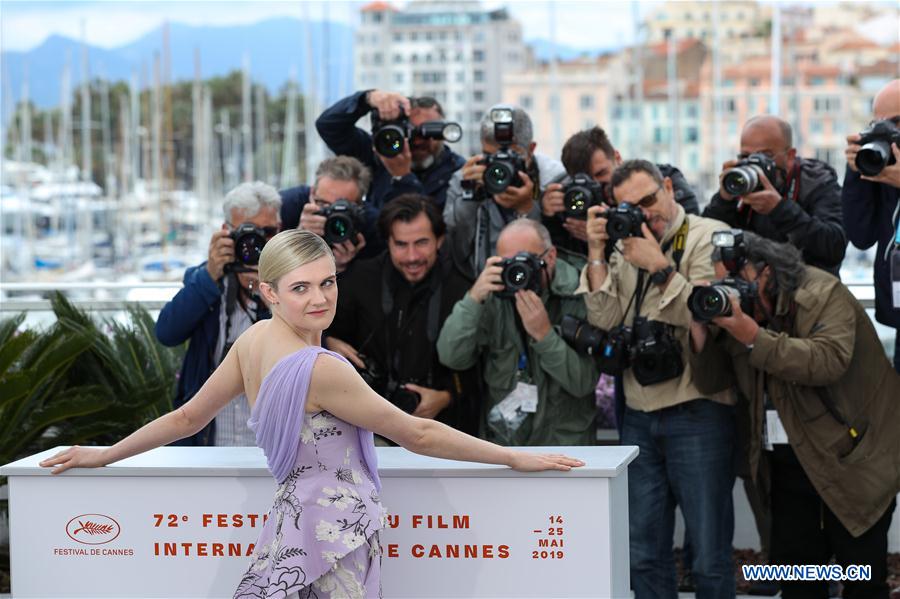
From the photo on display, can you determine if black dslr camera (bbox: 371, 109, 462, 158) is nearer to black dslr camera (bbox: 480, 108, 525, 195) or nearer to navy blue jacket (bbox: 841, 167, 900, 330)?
black dslr camera (bbox: 480, 108, 525, 195)

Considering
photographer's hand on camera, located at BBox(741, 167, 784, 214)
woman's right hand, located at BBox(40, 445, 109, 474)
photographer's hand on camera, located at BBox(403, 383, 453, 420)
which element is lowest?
photographer's hand on camera, located at BBox(403, 383, 453, 420)

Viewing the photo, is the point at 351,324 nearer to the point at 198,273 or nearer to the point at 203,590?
the point at 198,273

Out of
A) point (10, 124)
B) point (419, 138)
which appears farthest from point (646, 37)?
point (419, 138)

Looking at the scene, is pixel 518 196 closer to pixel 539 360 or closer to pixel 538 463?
pixel 539 360

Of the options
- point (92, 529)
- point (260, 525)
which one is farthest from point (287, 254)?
point (92, 529)

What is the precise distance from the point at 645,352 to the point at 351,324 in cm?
127

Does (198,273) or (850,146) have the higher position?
(850,146)

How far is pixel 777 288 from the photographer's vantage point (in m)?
5.17

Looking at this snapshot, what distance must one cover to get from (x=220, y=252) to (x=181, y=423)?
5.34 feet

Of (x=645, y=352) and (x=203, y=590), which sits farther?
(x=645, y=352)

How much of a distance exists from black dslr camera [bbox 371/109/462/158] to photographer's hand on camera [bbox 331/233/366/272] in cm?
51

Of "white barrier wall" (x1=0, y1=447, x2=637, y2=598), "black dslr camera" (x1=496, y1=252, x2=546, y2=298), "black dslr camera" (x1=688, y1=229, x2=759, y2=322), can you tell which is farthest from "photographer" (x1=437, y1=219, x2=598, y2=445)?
"white barrier wall" (x1=0, y1=447, x2=637, y2=598)

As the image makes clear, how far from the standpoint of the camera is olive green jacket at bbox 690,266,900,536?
201 inches

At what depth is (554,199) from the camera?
5.77 m
